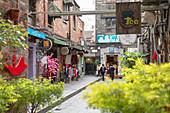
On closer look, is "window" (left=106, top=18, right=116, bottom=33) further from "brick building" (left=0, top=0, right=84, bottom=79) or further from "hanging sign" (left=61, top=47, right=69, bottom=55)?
"hanging sign" (left=61, top=47, right=69, bottom=55)

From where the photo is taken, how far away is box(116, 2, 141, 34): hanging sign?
8656mm

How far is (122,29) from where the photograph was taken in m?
8.85

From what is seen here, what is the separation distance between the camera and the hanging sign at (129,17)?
8.66 metres

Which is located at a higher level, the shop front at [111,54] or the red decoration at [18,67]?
the shop front at [111,54]

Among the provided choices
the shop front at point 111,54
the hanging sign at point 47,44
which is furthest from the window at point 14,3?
the shop front at point 111,54

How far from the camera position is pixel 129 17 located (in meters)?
8.66

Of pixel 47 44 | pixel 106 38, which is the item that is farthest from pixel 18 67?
pixel 106 38

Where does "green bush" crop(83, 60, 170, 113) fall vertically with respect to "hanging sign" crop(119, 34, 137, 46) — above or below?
below

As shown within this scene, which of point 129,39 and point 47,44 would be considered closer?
point 47,44

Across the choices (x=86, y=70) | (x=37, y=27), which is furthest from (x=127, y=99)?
(x=86, y=70)

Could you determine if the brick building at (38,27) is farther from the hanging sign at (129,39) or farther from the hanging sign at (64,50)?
the hanging sign at (129,39)

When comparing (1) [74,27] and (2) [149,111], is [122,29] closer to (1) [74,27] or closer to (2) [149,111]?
(2) [149,111]

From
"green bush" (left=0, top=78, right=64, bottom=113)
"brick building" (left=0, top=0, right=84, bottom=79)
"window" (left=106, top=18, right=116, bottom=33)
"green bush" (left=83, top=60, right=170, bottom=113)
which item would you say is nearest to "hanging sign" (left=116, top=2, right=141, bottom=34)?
"brick building" (left=0, top=0, right=84, bottom=79)

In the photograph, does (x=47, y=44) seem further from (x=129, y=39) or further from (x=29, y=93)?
(x=29, y=93)
